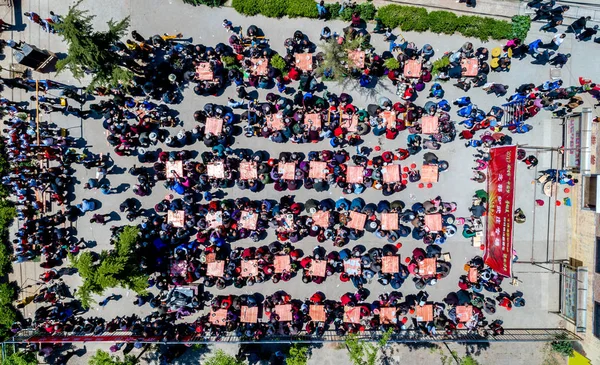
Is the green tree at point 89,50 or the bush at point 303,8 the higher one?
the bush at point 303,8

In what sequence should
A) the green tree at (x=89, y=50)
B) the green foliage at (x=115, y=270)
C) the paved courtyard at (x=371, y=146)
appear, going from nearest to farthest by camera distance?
the green tree at (x=89, y=50) < the green foliage at (x=115, y=270) < the paved courtyard at (x=371, y=146)

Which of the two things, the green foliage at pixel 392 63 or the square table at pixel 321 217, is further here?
the green foliage at pixel 392 63

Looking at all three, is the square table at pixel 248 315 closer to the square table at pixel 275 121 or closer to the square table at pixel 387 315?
the square table at pixel 387 315

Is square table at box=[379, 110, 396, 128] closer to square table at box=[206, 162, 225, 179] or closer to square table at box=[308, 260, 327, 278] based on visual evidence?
square table at box=[308, 260, 327, 278]

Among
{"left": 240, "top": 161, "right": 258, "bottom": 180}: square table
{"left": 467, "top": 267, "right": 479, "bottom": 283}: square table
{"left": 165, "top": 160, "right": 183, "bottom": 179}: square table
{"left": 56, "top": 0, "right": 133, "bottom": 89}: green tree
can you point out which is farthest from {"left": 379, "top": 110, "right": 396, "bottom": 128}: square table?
{"left": 56, "top": 0, "right": 133, "bottom": 89}: green tree

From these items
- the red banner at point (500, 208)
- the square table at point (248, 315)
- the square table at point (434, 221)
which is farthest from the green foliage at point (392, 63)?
the square table at point (248, 315)

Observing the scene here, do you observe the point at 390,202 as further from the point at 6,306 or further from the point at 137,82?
the point at 6,306

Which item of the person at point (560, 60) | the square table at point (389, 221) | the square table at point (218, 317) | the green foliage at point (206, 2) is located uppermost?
the green foliage at point (206, 2)

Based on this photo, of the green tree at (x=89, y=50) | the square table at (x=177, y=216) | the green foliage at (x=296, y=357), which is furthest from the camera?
the square table at (x=177, y=216)
